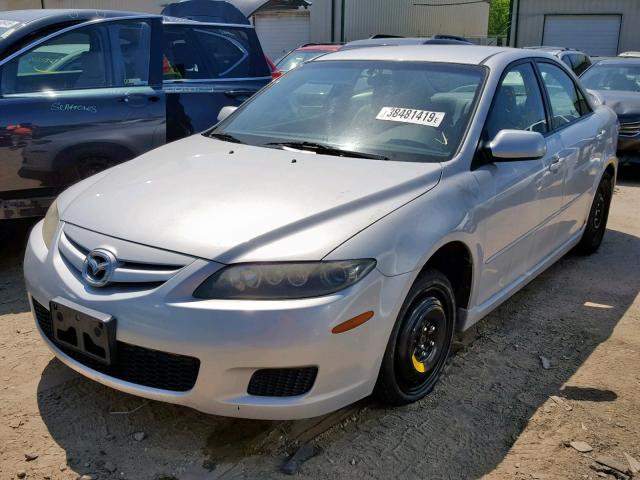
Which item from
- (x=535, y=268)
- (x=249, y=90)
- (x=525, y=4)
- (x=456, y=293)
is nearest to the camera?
(x=456, y=293)

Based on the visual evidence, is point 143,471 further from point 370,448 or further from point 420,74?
point 420,74

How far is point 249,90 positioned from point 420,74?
98.6 inches

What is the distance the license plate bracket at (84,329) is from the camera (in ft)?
8.11

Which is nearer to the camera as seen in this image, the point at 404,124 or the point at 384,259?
the point at 384,259

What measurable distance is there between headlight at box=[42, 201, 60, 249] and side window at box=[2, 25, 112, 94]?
1.63 metres

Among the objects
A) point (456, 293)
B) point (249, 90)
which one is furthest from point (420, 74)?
point (249, 90)

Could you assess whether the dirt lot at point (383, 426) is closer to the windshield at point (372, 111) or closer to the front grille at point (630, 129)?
the windshield at point (372, 111)

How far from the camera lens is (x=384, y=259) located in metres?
2.54

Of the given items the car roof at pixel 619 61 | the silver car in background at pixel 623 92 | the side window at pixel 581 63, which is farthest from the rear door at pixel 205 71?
the side window at pixel 581 63

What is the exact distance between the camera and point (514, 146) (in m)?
3.23

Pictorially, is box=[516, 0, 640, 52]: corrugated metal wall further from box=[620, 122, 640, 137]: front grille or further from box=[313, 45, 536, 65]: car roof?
box=[313, 45, 536, 65]: car roof

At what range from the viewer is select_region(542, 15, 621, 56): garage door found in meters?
22.9

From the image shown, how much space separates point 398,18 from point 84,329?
26.1 meters

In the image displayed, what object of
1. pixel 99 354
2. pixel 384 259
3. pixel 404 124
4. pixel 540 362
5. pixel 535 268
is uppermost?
pixel 404 124
